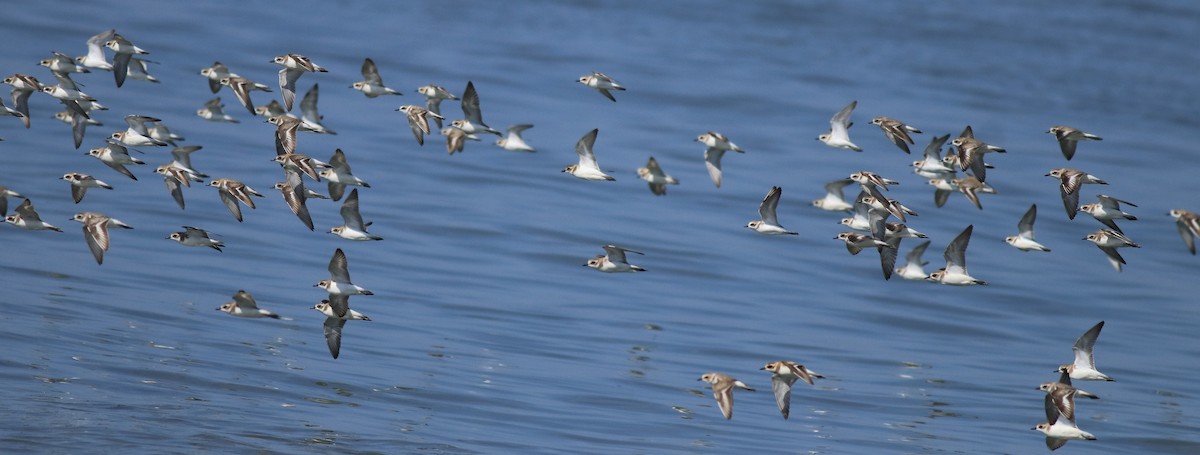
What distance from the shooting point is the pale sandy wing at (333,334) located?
23703mm

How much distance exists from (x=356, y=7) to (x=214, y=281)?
3872 cm

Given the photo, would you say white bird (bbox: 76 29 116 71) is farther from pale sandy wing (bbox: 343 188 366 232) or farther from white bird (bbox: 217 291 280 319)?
white bird (bbox: 217 291 280 319)

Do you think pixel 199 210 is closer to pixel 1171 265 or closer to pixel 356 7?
pixel 1171 265

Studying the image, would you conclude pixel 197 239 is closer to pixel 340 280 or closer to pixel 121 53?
pixel 340 280

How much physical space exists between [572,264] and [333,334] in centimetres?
1148

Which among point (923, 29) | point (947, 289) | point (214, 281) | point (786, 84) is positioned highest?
point (923, 29)

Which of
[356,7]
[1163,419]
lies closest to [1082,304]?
[1163,419]

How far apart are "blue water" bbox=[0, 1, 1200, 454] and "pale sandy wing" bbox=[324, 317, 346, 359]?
636 millimetres

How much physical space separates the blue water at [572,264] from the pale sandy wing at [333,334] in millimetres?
636

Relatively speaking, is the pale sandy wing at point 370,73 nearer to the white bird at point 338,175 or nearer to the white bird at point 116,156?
the white bird at point 338,175

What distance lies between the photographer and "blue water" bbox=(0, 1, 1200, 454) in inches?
920

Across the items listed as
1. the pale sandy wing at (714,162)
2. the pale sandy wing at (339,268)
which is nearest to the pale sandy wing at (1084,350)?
the pale sandy wing at (714,162)

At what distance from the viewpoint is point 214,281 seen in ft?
98.3

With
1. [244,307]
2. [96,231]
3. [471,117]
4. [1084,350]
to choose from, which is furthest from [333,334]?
[1084,350]
